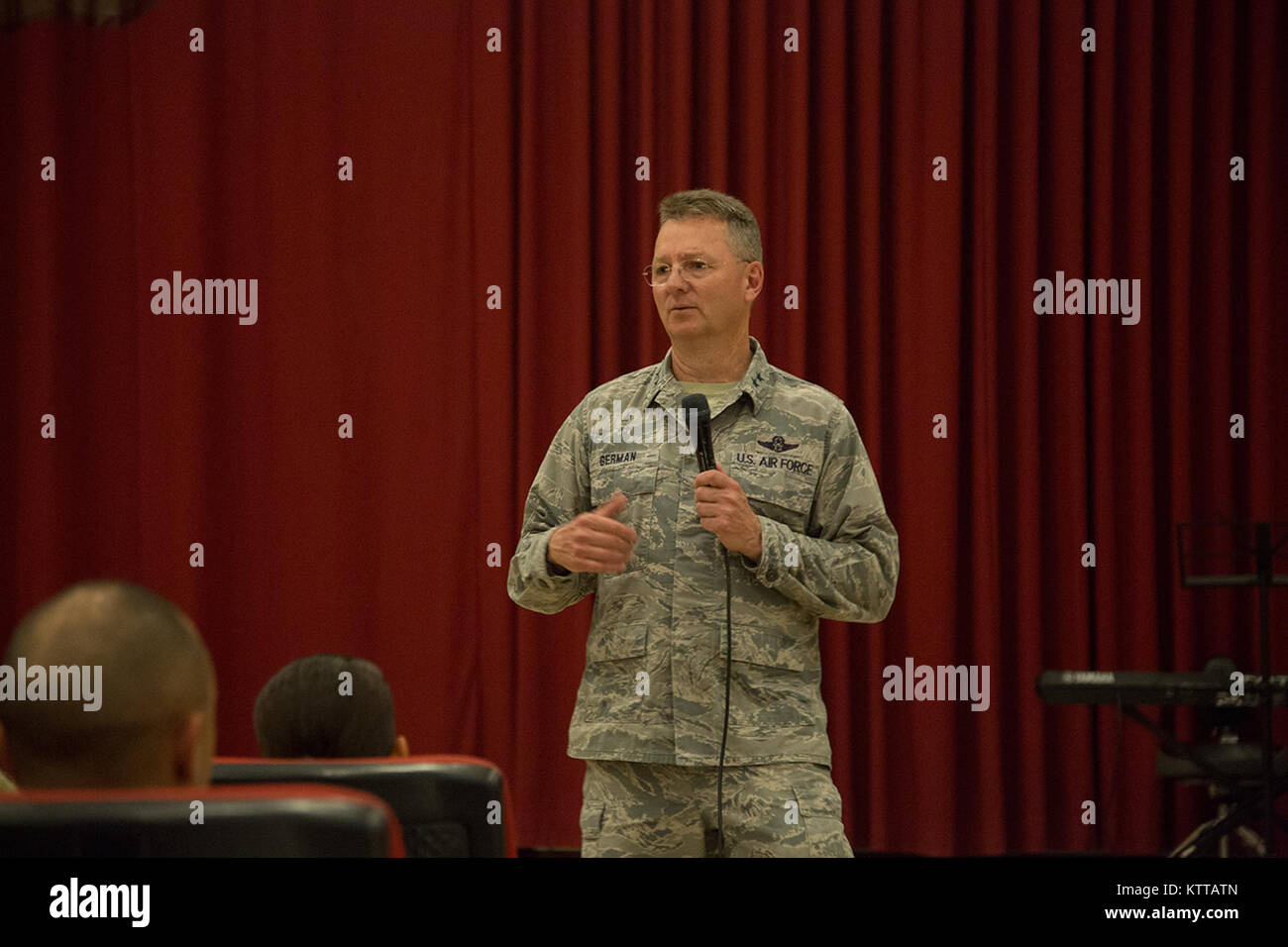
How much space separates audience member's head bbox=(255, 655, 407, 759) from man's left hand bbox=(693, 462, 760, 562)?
0.60 m

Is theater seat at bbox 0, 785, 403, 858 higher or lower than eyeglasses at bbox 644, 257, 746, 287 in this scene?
lower

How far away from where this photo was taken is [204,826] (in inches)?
39.1

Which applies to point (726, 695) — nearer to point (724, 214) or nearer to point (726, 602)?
point (726, 602)

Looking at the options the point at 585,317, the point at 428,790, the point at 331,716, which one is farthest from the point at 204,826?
the point at 585,317

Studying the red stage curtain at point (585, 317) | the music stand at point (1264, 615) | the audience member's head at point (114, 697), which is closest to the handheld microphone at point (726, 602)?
the audience member's head at point (114, 697)

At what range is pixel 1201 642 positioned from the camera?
4320 millimetres

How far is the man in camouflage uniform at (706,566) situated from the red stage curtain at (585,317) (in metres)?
2.00

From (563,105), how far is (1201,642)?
2906 millimetres

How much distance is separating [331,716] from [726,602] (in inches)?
28.1

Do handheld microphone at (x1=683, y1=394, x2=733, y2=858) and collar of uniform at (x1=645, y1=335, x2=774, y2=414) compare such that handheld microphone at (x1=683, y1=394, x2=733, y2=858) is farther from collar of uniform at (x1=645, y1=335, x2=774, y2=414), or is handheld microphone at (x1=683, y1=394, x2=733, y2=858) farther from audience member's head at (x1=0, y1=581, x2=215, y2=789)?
audience member's head at (x1=0, y1=581, x2=215, y2=789)

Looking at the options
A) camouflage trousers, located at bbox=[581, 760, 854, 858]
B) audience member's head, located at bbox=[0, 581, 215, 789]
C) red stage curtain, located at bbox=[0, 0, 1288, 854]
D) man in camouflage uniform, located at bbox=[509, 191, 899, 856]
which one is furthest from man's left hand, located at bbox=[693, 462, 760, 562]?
red stage curtain, located at bbox=[0, 0, 1288, 854]

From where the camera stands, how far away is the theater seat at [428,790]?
138 centimetres

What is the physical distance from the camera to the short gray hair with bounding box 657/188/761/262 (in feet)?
7.58
